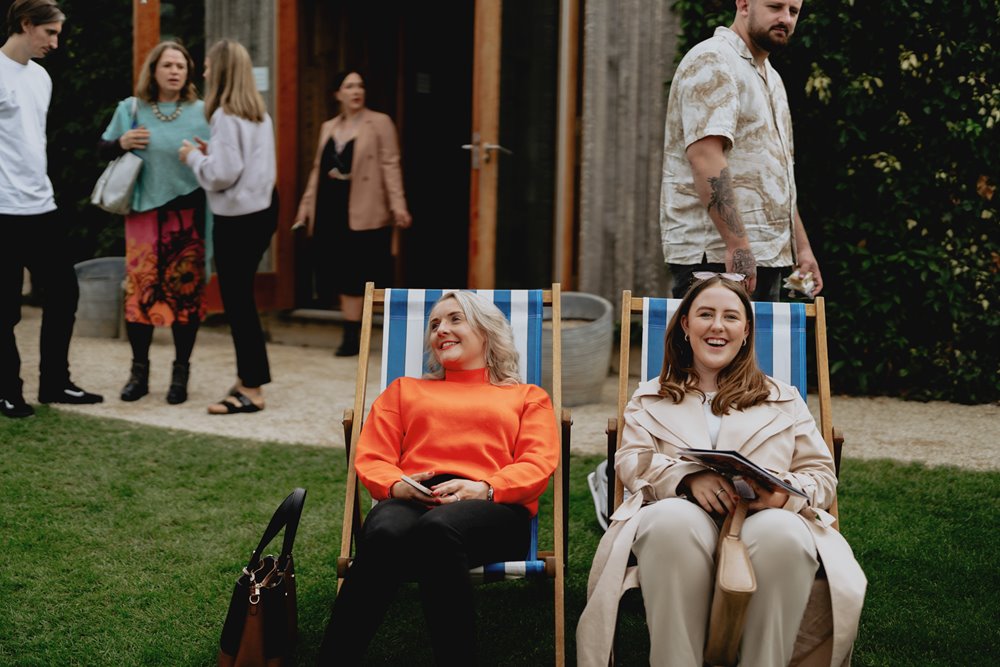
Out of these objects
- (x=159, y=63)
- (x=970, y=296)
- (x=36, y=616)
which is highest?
(x=159, y=63)

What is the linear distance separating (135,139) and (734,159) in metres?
3.14

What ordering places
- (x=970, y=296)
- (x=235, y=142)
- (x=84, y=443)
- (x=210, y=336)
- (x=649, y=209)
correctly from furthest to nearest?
(x=210, y=336) < (x=649, y=209) < (x=970, y=296) < (x=235, y=142) < (x=84, y=443)

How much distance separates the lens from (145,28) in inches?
249

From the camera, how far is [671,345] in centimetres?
298

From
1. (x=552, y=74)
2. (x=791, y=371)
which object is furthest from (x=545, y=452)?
(x=552, y=74)

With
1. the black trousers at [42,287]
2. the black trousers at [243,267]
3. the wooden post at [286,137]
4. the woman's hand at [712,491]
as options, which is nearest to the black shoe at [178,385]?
the black trousers at [243,267]

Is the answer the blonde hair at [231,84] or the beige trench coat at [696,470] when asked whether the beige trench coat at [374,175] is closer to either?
the blonde hair at [231,84]

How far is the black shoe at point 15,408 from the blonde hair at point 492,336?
8.90 ft

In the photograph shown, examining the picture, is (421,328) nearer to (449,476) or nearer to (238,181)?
(449,476)

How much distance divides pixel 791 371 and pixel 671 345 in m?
0.51

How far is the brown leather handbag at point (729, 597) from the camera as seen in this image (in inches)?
92.8

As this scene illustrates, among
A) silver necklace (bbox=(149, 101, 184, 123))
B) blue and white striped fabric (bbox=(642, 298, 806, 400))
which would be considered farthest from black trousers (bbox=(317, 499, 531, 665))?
silver necklace (bbox=(149, 101, 184, 123))

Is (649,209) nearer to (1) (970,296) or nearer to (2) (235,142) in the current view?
(1) (970,296)

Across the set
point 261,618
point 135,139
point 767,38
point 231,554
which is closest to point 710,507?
point 261,618
